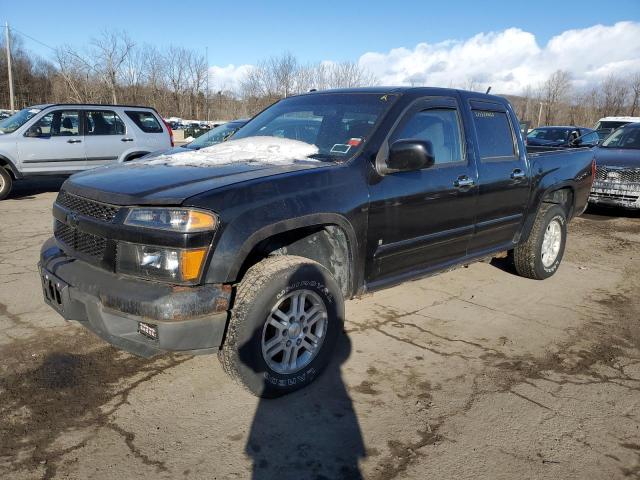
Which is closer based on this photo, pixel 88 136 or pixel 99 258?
pixel 99 258

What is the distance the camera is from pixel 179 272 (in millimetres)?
2656

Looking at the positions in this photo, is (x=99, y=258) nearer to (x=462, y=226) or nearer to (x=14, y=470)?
(x=14, y=470)

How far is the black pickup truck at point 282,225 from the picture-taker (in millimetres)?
2686

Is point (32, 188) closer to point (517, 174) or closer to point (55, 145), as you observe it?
point (55, 145)

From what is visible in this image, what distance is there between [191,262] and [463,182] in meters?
2.38

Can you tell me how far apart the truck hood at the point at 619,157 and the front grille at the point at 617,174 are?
0.08 metres

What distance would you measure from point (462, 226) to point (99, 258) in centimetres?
277

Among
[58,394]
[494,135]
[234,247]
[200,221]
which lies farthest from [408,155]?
[58,394]

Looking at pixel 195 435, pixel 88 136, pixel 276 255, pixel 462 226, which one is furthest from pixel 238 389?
pixel 88 136

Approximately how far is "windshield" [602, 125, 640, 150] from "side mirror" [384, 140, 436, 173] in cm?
900

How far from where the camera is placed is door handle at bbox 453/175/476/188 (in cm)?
402

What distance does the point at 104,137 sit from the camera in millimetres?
10625

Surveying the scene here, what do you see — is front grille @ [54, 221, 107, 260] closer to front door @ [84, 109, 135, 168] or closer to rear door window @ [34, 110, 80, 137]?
front door @ [84, 109, 135, 168]

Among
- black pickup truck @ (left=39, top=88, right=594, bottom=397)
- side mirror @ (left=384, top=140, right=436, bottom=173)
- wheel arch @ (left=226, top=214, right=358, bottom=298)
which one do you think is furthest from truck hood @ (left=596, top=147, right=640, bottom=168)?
wheel arch @ (left=226, top=214, right=358, bottom=298)
